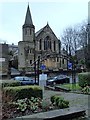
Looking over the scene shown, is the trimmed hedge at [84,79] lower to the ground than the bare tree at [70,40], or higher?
lower

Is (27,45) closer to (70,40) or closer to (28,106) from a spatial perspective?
(70,40)

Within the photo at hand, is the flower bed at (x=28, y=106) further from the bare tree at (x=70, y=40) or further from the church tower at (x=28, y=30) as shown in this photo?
the church tower at (x=28, y=30)

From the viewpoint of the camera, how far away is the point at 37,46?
64750 millimetres

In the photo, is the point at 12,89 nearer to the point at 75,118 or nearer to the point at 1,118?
→ the point at 1,118

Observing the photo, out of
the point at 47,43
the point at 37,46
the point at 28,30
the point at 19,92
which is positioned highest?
the point at 28,30

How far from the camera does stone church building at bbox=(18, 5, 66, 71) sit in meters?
61.8

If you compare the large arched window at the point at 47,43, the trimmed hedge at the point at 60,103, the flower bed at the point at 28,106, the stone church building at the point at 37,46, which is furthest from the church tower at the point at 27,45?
the flower bed at the point at 28,106

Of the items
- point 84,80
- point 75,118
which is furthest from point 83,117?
point 84,80

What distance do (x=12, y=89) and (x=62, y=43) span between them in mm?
58270

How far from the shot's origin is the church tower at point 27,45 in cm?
6134

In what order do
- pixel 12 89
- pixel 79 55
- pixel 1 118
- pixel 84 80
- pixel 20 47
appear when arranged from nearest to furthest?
pixel 1 118 → pixel 12 89 → pixel 84 80 → pixel 79 55 → pixel 20 47

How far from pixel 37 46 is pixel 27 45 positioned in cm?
348

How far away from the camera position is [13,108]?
7062 mm

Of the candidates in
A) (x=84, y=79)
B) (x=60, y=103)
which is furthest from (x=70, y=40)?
(x=60, y=103)
